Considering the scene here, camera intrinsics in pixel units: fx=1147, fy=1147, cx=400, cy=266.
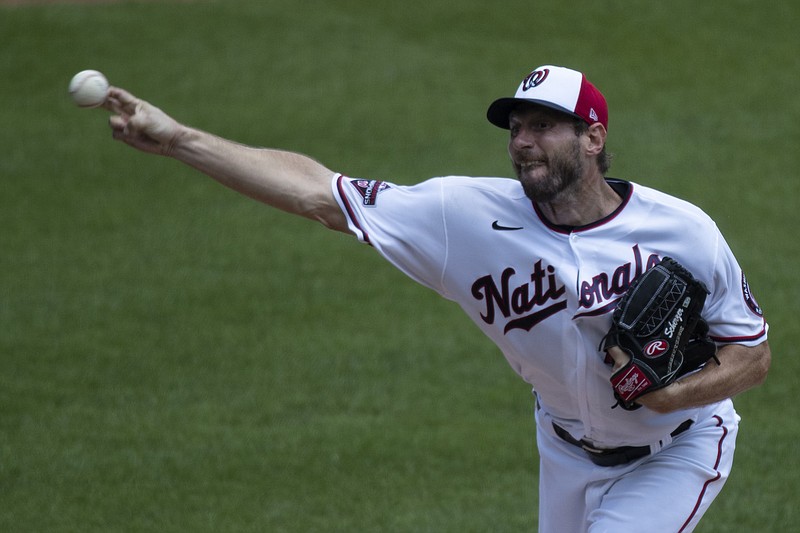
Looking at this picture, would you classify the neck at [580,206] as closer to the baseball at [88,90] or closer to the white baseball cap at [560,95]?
the white baseball cap at [560,95]

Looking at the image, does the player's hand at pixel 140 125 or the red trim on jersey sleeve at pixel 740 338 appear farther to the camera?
the red trim on jersey sleeve at pixel 740 338

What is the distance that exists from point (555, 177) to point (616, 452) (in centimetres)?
118

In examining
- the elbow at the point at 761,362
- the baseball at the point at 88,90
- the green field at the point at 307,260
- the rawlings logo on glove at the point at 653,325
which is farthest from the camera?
the green field at the point at 307,260

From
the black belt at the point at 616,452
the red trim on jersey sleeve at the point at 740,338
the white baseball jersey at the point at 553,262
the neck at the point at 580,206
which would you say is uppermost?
the neck at the point at 580,206

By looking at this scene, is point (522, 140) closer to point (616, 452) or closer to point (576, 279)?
point (576, 279)

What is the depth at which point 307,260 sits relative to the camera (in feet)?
35.2

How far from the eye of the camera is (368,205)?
4547mm

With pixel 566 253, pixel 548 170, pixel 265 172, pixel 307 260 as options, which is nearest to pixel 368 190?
pixel 265 172

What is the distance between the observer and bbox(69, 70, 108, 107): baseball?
410 centimetres

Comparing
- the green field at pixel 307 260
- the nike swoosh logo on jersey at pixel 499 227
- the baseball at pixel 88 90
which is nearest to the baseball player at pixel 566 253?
the nike swoosh logo on jersey at pixel 499 227

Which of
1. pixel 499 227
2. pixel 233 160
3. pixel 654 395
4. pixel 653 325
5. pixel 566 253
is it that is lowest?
pixel 654 395

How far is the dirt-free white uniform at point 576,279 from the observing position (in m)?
4.42

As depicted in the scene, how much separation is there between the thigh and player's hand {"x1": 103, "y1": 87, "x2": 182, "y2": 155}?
222 centimetres

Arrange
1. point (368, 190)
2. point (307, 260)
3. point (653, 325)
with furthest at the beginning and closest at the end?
point (307, 260), point (368, 190), point (653, 325)
